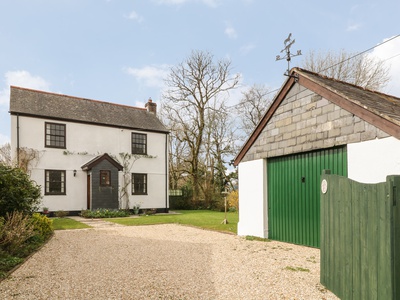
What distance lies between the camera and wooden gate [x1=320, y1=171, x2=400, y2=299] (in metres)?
3.14

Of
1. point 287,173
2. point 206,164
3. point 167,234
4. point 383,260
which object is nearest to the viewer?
point 383,260

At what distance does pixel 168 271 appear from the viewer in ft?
19.9

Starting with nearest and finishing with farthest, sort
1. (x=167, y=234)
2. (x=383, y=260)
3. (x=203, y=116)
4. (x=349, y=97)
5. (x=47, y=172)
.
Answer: (x=383, y=260), (x=349, y=97), (x=167, y=234), (x=47, y=172), (x=203, y=116)

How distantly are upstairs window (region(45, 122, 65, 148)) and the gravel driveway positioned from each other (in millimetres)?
10302

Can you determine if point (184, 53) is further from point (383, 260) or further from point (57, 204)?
point (383, 260)

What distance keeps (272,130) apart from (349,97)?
9.38 feet

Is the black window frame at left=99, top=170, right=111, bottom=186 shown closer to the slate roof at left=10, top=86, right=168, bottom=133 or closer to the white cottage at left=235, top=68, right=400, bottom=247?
the slate roof at left=10, top=86, right=168, bottom=133

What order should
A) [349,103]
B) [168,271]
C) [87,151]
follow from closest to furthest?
[168,271] < [349,103] < [87,151]

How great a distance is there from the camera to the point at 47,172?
1817 centimetres

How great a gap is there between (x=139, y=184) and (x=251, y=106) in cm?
1502

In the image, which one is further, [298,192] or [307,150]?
[298,192]

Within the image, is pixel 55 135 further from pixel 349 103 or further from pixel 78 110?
pixel 349 103

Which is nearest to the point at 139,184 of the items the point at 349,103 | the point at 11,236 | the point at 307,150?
the point at 11,236

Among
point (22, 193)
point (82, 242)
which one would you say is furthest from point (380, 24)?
point (22, 193)
